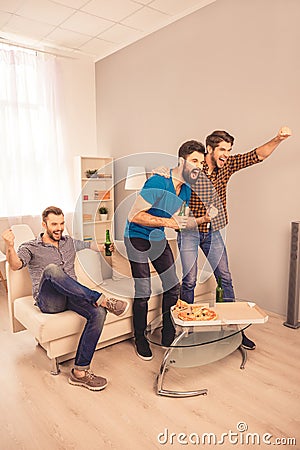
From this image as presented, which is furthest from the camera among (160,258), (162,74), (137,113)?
(137,113)

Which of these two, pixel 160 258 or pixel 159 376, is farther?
pixel 160 258

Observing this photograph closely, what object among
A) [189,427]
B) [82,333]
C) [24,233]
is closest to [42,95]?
[24,233]

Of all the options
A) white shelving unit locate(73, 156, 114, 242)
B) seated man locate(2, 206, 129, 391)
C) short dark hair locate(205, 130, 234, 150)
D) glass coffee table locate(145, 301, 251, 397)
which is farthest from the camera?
white shelving unit locate(73, 156, 114, 242)

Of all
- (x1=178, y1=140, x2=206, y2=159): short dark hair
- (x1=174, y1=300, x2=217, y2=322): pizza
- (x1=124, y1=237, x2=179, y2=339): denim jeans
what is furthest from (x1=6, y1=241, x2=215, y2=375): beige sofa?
(x1=178, y1=140, x2=206, y2=159): short dark hair

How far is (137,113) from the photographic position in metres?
4.10

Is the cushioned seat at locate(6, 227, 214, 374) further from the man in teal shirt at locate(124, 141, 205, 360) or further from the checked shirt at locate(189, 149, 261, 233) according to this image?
the checked shirt at locate(189, 149, 261, 233)

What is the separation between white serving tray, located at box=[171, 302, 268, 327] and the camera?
1.99 m

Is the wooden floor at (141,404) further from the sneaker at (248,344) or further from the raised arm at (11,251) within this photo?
the raised arm at (11,251)

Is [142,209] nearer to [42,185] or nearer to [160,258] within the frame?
[160,258]

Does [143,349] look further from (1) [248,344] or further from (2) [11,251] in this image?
(2) [11,251]

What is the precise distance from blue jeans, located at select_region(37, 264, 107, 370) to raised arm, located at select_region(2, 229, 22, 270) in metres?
0.17

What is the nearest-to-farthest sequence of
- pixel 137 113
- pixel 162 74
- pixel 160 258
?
pixel 160 258
pixel 162 74
pixel 137 113

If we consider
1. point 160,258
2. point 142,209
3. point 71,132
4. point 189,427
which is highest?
point 71,132

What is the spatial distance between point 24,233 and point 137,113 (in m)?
1.92
